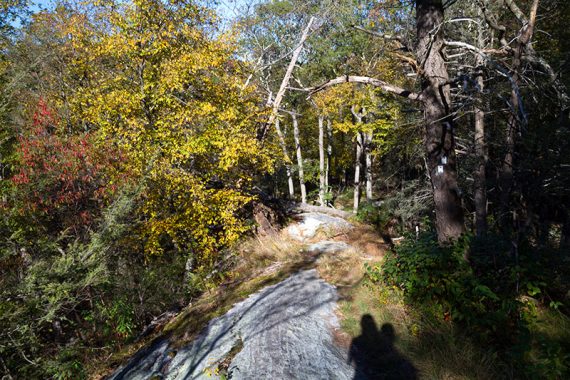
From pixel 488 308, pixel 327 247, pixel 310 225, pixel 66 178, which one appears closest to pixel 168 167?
pixel 66 178

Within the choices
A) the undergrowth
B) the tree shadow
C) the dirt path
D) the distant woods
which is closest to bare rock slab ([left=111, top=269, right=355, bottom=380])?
the dirt path

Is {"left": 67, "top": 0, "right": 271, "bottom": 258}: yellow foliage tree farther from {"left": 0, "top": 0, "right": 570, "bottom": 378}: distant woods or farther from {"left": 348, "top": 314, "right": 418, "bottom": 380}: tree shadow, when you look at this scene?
{"left": 348, "top": 314, "right": 418, "bottom": 380}: tree shadow

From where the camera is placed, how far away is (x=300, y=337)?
15.8 feet

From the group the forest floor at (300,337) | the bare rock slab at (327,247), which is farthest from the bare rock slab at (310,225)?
the forest floor at (300,337)

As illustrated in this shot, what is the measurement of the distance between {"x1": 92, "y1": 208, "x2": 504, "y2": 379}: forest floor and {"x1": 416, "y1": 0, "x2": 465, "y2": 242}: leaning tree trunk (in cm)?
159

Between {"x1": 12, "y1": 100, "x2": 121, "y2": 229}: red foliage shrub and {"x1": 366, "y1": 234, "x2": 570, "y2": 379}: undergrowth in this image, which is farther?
{"x1": 12, "y1": 100, "x2": 121, "y2": 229}: red foliage shrub

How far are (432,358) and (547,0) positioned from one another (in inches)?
364

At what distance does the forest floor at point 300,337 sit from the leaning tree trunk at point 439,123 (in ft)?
5.22

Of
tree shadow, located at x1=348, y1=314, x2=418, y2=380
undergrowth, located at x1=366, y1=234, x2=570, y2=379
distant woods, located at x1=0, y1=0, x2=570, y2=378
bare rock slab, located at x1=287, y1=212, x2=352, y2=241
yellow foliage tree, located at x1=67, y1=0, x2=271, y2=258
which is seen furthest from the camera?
bare rock slab, located at x1=287, y1=212, x2=352, y2=241

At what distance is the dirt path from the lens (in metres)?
4.16

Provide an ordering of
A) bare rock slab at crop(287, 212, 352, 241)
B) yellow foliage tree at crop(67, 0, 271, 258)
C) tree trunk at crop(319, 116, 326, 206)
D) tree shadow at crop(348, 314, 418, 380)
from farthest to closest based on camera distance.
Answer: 1. tree trunk at crop(319, 116, 326, 206)
2. bare rock slab at crop(287, 212, 352, 241)
3. yellow foliage tree at crop(67, 0, 271, 258)
4. tree shadow at crop(348, 314, 418, 380)

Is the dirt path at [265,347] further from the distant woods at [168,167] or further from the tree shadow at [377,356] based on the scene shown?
the distant woods at [168,167]

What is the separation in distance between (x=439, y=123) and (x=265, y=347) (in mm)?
4302

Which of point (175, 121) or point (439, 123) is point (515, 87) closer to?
point (439, 123)
